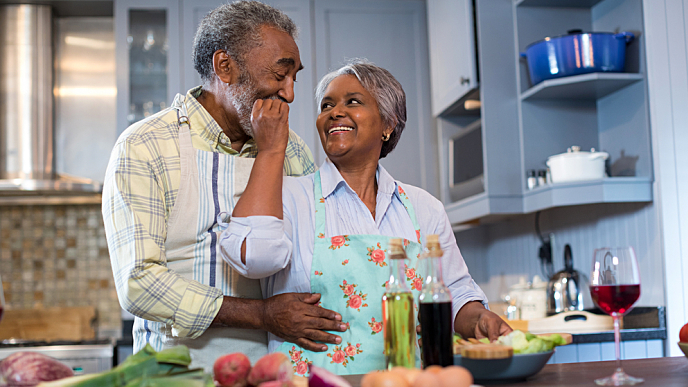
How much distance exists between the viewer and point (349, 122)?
4.68 ft

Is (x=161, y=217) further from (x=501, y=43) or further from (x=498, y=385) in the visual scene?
(x=501, y=43)

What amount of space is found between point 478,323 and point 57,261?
10.0 feet

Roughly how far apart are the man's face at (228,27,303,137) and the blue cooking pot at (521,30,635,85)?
116 cm

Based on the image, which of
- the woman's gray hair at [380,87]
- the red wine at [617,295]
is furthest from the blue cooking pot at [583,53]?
the red wine at [617,295]

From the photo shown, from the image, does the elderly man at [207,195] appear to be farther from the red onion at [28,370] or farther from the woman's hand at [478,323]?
the red onion at [28,370]

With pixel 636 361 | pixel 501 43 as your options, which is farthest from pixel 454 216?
pixel 636 361

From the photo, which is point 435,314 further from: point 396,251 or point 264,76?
point 264,76

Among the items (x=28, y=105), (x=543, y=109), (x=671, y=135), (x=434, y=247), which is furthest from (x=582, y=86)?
A: (x=28, y=105)

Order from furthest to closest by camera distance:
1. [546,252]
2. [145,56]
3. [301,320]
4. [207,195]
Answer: [145,56]
[546,252]
[207,195]
[301,320]

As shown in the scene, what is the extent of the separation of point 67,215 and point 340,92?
269 centimetres

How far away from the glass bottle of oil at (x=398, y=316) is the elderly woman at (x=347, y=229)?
0.89 feet

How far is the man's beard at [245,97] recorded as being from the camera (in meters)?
1.49

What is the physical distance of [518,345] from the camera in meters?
0.92

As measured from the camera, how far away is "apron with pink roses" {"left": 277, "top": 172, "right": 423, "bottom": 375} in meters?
1.19
